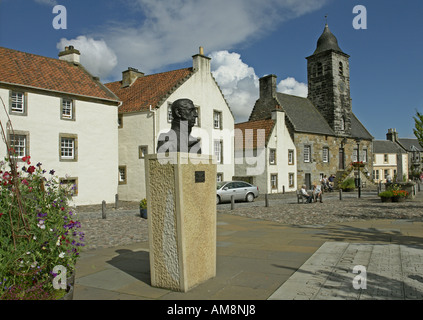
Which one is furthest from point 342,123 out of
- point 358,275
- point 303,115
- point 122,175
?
point 358,275

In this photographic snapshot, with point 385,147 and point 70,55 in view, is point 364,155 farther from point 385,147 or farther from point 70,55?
point 70,55

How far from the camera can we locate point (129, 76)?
30.9 m

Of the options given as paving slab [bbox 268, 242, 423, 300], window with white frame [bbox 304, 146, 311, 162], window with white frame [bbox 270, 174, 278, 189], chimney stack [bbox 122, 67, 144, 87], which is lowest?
paving slab [bbox 268, 242, 423, 300]

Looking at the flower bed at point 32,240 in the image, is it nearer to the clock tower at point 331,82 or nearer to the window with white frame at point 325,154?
the window with white frame at point 325,154

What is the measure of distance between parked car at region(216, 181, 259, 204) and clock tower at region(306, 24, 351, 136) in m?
23.2

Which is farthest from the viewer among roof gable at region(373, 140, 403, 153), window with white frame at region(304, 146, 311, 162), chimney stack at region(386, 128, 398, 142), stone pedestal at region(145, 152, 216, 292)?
chimney stack at region(386, 128, 398, 142)

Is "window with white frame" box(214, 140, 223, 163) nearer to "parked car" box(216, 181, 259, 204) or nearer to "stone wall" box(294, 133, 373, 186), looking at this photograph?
"parked car" box(216, 181, 259, 204)

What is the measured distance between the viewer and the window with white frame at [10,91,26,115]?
64.9 feet

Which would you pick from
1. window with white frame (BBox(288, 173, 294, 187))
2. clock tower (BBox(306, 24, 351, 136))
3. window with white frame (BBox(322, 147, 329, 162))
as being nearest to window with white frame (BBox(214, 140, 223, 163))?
window with white frame (BBox(288, 173, 294, 187))

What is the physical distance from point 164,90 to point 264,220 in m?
16.1

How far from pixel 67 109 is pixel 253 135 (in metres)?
17.7

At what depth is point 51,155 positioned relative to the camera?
2138 cm

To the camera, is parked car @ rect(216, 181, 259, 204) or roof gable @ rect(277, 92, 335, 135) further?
roof gable @ rect(277, 92, 335, 135)

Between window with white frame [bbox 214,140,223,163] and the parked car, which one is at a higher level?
window with white frame [bbox 214,140,223,163]
